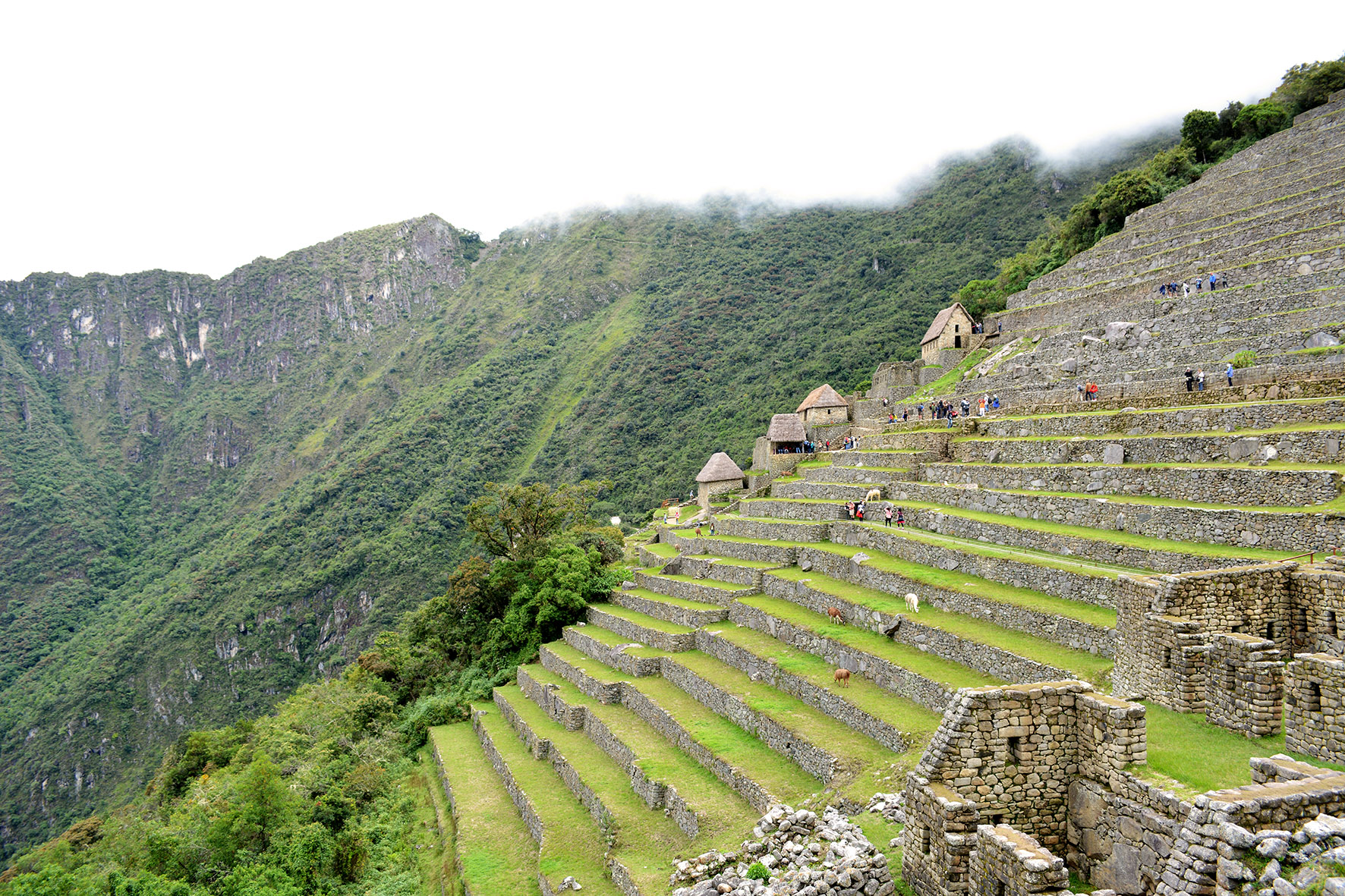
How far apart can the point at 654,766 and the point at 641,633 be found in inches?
279

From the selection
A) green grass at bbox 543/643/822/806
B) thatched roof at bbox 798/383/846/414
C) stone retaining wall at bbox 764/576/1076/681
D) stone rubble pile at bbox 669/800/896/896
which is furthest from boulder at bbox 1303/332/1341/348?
thatched roof at bbox 798/383/846/414

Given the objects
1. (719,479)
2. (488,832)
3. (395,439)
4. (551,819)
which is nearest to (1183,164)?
(719,479)

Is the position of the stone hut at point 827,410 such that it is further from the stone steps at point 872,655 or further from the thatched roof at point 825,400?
the stone steps at point 872,655

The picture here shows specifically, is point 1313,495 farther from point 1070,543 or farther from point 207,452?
point 207,452

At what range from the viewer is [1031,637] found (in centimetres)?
1123

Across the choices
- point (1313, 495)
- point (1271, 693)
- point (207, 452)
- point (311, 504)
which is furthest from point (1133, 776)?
point (207, 452)

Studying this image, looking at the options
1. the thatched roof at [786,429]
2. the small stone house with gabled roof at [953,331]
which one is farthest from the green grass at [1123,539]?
the small stone house with gabled roof at [953,331]

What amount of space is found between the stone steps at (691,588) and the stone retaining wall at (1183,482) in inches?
278

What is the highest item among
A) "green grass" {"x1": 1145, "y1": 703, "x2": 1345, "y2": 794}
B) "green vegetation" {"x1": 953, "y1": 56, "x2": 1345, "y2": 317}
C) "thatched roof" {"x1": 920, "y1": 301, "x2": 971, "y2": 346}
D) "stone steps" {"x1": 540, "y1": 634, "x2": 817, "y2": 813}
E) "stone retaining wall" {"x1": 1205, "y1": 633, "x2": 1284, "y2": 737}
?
"green vegetation" {"x1": 953, "y1": 56, "x2": 1345, "y2": 317}

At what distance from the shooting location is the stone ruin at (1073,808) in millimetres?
4281

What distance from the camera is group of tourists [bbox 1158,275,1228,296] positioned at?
21.4 meters

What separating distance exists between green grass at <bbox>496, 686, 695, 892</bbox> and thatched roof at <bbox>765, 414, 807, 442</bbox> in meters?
19.1

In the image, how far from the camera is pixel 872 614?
14117 mm

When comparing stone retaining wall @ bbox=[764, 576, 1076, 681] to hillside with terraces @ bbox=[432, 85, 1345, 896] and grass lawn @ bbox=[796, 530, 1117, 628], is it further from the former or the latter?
grass lawn @ bbox=[796, 530, 1117, 628]
